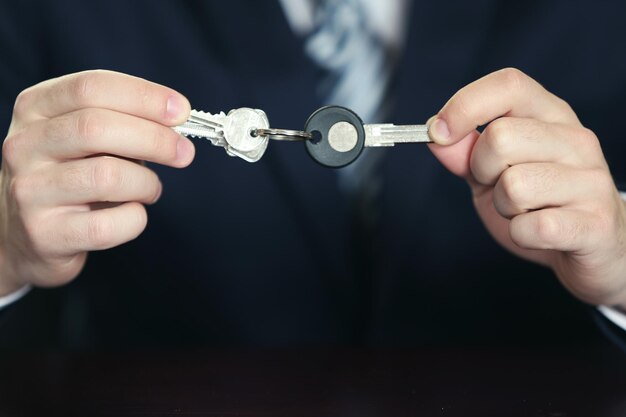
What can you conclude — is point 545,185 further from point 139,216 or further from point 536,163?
point 139,216

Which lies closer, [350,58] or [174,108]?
[174,108]

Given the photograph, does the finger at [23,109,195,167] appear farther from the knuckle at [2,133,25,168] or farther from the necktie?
the necktie

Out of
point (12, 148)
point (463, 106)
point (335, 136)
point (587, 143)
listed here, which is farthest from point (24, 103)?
point (587, 143)

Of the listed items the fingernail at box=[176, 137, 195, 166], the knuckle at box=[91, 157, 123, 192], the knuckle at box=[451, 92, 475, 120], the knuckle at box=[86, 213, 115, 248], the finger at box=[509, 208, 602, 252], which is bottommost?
the knuckle at box=[86, 213, 115, 248]

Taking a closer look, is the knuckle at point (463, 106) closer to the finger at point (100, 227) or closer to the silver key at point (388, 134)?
the silver key at point (388, 134)

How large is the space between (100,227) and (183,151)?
0.10 m

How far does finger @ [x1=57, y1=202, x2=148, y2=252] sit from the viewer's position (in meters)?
0.66

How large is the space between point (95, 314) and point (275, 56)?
19.1 inches

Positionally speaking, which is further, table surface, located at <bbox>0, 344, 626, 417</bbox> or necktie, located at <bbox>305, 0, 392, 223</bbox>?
necktie, located at <bbox>305, 0, 392, 223</bbox>

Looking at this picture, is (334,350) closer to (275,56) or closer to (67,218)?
(67,218)

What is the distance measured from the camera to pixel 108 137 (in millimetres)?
625

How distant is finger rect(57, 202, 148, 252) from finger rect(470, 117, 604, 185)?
32 centimetres

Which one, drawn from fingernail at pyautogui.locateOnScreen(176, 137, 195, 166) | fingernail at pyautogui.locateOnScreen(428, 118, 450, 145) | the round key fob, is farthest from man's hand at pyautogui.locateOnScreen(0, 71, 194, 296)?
fingernail at pyautogui.locateOnScreen(428, 118, 450, 145)

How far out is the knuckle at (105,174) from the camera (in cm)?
64
